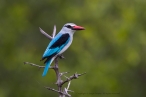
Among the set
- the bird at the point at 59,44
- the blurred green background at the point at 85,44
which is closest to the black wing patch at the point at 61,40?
the bird at the point at 59,44

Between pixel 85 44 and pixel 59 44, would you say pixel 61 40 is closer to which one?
pixel 59 44

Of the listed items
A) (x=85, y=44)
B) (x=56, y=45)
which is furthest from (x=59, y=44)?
(x=85, y=44)

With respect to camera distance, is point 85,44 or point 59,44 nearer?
point 59,44

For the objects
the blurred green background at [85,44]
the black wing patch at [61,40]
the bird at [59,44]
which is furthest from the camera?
the blurred green background at [85,44]

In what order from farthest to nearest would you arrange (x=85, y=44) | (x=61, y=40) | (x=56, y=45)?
(x=85, y=44)
(x=61, y=40)
(x=56, y=45)

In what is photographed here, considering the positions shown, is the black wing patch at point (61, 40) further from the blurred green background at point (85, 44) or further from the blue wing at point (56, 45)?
the blurred green background at point (85, 44)

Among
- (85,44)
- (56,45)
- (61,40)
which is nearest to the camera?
(56,45)

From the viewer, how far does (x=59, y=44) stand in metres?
6.26

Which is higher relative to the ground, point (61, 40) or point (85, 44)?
point (61, 40)

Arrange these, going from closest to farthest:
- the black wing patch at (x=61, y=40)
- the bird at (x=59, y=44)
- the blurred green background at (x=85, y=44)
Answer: the bird at (x=59, y=44) → the black wing patch at (x=61, y=40) → the blurred green background at (x=85, y=44)

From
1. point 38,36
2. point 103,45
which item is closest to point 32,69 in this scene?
point 38,36

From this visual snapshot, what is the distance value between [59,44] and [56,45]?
0.34 feet

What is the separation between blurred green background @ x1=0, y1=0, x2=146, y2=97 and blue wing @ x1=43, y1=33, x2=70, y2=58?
217 inches

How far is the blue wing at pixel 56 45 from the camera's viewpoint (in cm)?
598
